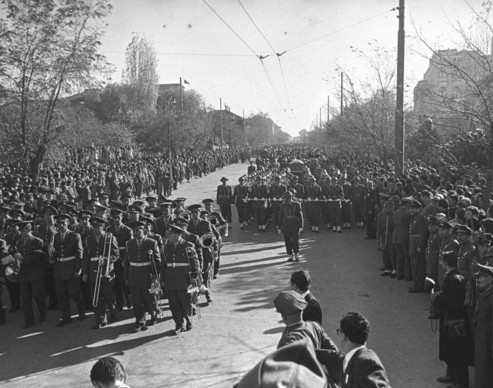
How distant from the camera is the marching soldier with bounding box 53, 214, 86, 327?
28.9 ft

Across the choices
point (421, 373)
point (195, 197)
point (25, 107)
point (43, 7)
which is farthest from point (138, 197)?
point (421, 373)

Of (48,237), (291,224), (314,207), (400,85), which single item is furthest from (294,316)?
(314,207)

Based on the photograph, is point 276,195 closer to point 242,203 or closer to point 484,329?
point 242,203

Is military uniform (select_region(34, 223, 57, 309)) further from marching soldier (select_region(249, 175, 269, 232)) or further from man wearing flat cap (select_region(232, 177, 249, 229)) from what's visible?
man wearing flat cap (select_region(232, 177, 249, 229))

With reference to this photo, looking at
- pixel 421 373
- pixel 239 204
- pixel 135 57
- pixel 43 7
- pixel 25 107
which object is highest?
pixel 135 57

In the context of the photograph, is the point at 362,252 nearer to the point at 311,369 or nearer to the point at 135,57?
the point at 311,369

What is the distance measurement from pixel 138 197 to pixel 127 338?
20551 millimetres

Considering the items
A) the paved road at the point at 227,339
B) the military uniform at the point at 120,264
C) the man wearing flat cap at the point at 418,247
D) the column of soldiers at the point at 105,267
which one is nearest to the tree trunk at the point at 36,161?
the column of soldiers at the point at 105,267

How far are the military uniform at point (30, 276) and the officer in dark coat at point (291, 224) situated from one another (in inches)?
234

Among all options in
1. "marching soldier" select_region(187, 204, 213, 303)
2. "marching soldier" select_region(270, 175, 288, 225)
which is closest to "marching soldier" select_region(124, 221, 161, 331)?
"marching soldier" select_region(187, 204, 213, 303)

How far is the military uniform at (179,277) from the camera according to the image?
8086 mm

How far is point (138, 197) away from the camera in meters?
28.0

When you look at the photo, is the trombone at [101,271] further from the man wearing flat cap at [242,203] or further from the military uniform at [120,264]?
the man wearing flat cap at [242,203]

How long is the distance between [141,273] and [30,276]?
209cm
